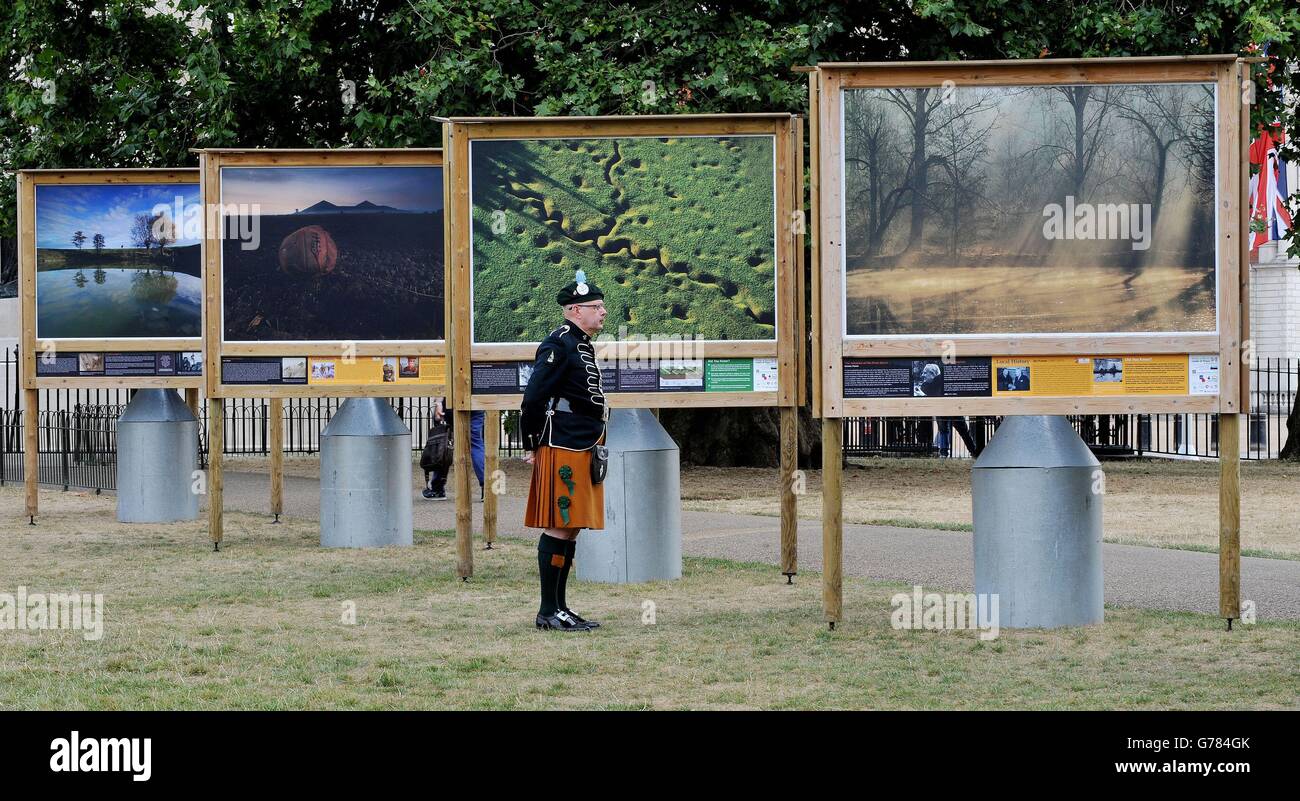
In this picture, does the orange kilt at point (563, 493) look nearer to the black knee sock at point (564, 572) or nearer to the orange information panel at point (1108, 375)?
the black knee sock at point (564, 572)

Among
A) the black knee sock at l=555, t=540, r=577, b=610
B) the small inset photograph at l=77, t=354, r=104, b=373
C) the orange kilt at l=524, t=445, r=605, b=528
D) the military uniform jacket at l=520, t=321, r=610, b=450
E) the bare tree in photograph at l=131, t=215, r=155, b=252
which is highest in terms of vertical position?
the bare tree in photograph at l=131, t=215, r=155, b=252

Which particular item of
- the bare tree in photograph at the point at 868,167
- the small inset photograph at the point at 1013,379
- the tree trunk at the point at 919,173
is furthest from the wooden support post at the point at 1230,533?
the bare tree in photograph at the point at 868,167

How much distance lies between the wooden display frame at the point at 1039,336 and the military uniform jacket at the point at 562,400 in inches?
49.8

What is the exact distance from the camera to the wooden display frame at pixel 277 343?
13.6m

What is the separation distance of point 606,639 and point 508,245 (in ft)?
12.0

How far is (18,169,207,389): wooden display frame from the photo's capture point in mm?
15773

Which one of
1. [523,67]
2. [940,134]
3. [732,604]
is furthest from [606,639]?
[523,67]

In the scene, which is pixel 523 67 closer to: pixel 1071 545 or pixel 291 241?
pixel 291 241

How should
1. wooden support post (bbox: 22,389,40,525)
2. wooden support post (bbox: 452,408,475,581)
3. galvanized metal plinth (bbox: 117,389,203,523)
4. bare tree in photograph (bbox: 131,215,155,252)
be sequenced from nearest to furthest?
wooden support post (bbox: 452,408,475,581), bare tree in photograph (bbox: 131,215,155,252), galvanized metal plinth (bbox: 117,389,203,523), wooden support post (bbox: 22,389,40,525)

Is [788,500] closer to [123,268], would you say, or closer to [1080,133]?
[1080,133]

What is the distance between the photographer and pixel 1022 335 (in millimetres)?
9359

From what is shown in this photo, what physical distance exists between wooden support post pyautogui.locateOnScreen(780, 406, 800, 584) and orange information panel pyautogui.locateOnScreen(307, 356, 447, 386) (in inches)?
121

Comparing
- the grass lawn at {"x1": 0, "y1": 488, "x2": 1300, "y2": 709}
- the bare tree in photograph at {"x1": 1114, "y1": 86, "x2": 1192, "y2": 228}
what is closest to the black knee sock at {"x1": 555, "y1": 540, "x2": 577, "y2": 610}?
the grass lawn at {"x1": 0, "y1": 488, "x2": 1300, "y2": 709}

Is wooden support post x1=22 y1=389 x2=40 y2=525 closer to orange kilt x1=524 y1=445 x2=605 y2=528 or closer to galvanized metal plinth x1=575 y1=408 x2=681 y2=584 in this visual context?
galvanized metal plinth x1=575 y1=408 x2=681 y2=584
